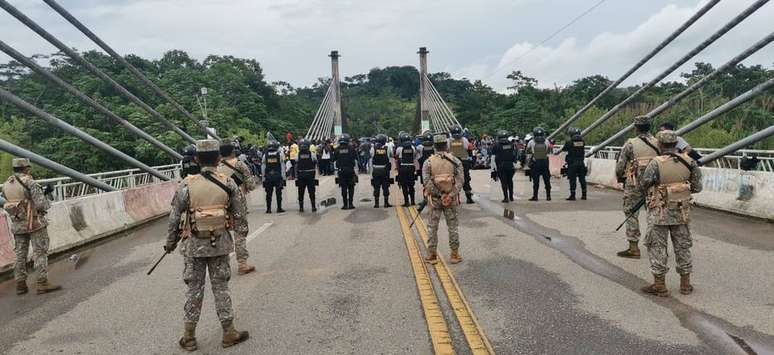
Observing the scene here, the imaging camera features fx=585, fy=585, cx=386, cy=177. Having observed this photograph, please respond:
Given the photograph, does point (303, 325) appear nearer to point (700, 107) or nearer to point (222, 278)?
point (222, 278)

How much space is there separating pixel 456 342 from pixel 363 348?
733mm

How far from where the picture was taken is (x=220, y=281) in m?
5.00

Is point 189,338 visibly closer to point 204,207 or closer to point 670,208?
point 204,207

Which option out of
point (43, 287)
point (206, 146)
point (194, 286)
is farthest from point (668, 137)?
point (43, 287)

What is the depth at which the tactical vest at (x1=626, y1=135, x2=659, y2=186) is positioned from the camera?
7.32 metres

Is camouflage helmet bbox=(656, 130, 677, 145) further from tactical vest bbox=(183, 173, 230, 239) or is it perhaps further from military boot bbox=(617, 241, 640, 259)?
tactical vest bbox=(183, 173, 230, 239)

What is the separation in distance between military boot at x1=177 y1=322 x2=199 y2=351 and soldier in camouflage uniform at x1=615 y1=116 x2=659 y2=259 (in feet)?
17.7

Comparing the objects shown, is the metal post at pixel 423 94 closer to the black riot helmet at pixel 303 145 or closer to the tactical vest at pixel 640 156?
the black riot helmet at pixel 303 145

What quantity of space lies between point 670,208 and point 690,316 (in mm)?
1206

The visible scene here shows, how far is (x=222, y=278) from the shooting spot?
5.00 meters

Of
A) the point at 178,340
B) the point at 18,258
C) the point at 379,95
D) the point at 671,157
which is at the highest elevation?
the point at 379,95

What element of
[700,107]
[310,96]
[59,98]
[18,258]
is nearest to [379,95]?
[310,96]

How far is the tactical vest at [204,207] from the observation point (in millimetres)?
4844

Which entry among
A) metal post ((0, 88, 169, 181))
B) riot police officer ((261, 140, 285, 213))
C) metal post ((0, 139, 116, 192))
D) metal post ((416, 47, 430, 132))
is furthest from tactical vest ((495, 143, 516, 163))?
metal post ((416, 47, 430, 132))
